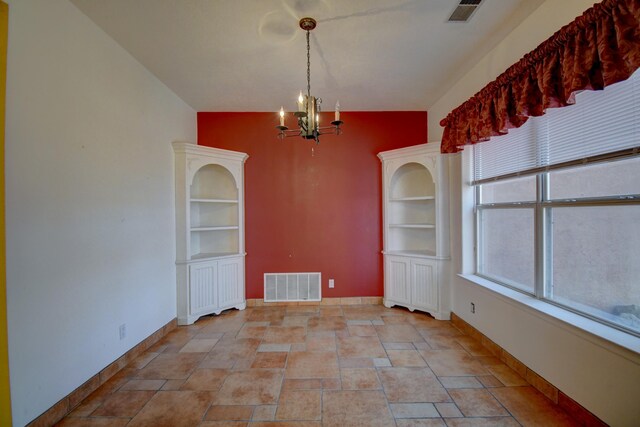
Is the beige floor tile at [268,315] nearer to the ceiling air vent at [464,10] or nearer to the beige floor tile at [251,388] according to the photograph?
the beige floor tile at [251,388]

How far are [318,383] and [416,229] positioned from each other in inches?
100.0

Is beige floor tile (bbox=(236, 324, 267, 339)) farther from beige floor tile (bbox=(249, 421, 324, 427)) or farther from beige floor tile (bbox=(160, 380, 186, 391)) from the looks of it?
beige floor tile (bbox=(249, 421, 324, 427))

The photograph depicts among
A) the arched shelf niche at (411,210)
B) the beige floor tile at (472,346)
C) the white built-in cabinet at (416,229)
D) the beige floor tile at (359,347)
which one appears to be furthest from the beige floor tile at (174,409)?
the arched shelf niche at (411,210)

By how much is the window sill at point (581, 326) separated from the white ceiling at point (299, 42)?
2220mm

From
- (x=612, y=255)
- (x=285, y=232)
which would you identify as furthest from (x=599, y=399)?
(x=285, y=232)

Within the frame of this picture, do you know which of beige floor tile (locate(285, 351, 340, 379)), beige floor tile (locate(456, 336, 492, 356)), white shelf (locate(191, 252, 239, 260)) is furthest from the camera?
white shelf (locate(191, 252, 239, 260))

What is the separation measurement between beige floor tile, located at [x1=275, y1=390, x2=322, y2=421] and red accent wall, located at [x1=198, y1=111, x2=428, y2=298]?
6.44 ft

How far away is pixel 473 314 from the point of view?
2.86m

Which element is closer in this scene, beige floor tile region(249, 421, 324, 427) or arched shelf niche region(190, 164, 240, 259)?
beige floor tile region(249, 421, 324, 427)

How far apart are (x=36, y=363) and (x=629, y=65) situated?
365 cm

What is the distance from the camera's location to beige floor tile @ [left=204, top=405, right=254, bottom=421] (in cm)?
179

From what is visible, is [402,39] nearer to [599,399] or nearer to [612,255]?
[612,255]

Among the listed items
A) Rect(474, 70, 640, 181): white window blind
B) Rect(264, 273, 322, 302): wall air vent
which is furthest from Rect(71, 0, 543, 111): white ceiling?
Rect(264, 273, 322, 302): wall air vent

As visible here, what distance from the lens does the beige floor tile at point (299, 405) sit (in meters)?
1.80
